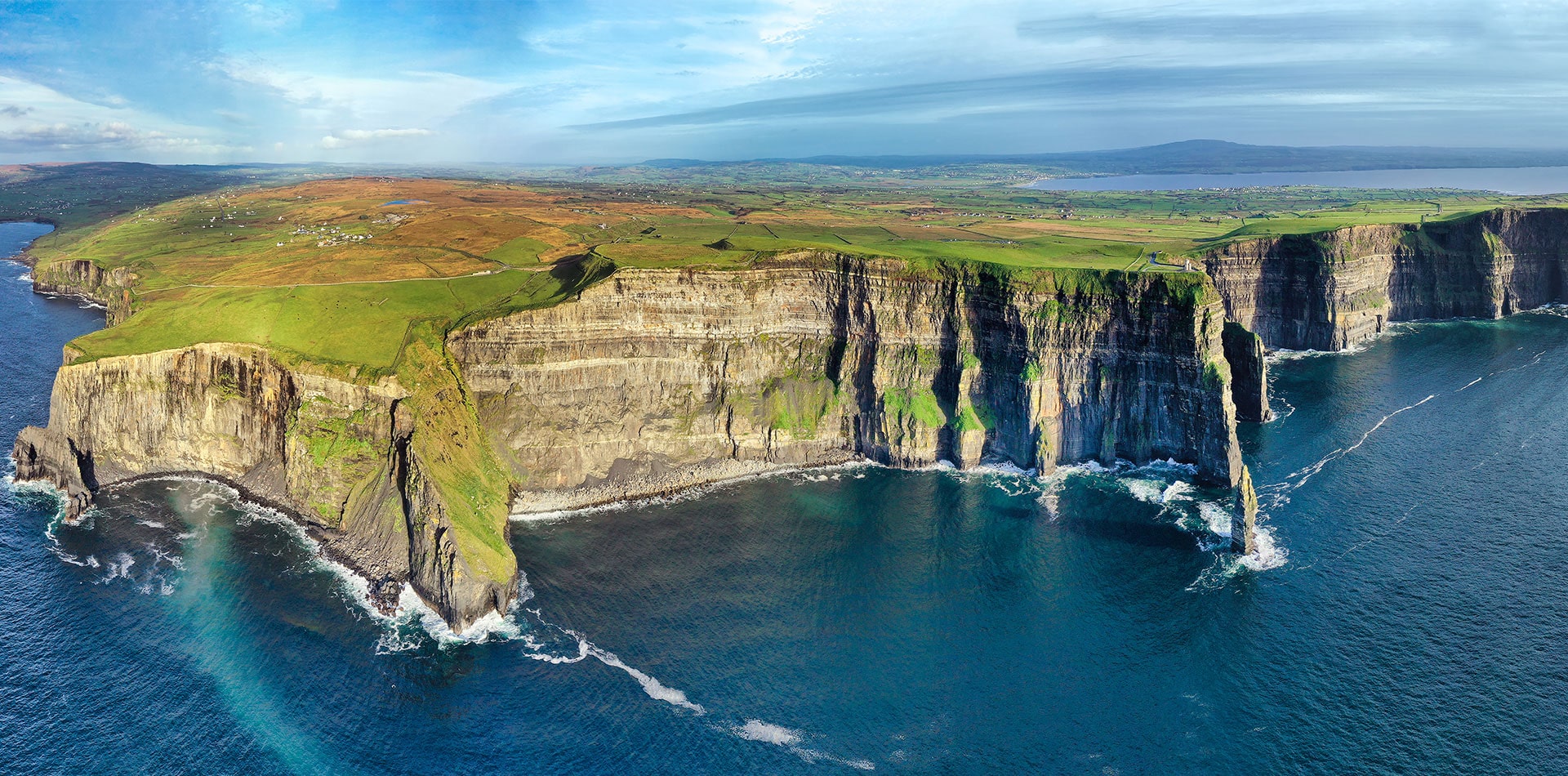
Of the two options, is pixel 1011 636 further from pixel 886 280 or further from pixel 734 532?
pixel 886 280

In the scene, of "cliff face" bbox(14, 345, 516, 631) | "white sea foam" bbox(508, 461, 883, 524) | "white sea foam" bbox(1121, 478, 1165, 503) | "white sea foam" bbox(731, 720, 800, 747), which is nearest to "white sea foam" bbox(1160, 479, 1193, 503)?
"white sea foam" bbox(1121, 478, 1165, 503)

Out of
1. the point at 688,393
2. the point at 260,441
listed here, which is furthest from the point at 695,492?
the point at 260,441

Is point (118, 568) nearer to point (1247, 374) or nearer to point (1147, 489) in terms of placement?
point (1147, 489)

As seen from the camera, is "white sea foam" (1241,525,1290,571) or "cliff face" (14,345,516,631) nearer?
"white sea foam" (1241,525,1290,571)

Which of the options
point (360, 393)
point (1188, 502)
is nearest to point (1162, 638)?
point (1188, 502)

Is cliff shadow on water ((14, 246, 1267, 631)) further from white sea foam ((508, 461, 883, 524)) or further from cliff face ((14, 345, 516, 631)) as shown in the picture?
white sea foam ((508, 461, 883, 524))
